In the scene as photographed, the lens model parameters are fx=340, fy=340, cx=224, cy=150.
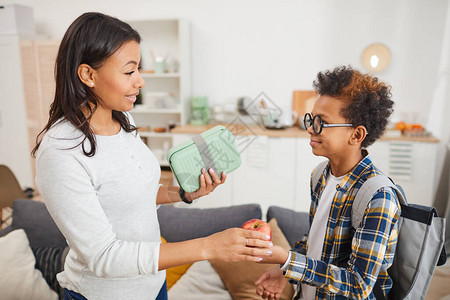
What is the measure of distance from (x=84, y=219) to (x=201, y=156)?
1.23 ft

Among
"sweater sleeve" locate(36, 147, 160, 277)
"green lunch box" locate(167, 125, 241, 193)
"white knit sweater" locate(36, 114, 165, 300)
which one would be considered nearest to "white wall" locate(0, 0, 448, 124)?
"green lunch box" locate(167, 125, 241, 193)

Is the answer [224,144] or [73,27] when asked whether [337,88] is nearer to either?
[224,144]

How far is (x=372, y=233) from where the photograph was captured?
90 cm

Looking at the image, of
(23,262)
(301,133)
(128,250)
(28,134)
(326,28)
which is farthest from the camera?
(28,134)

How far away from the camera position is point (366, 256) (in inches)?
35.5

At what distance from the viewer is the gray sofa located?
5.93ft

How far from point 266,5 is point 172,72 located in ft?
3.95

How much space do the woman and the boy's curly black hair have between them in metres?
0.49

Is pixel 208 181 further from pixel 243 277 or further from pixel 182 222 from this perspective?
pixel 182 222

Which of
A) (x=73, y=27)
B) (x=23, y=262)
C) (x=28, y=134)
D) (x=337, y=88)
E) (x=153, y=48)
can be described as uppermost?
(x=153, y=48)

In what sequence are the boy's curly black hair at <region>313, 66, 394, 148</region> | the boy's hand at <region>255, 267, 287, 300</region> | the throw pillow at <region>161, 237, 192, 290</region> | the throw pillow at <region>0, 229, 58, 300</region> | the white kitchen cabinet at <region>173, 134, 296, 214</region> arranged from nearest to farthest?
the boy's curly black hair at <region>313, 66, 394, 148</region>, the boy's hand at <region>255, 267, 287, 300</region>, the throw pillow at <region>0, 229, 58, 300</region>, the throw pillow at <region>161, 237, 192, 290</region>, the white kitchen cabinet at <region>173, 134, 296, 214</region>

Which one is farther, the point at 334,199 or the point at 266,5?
the point at 266,5

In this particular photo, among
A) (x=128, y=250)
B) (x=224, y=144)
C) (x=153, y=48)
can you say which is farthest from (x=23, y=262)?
(x=153, y=48)

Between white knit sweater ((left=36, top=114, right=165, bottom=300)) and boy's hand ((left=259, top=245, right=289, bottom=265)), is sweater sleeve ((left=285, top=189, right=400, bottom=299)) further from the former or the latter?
white knit sweater ((left=36, top=114, right=165, bottom=300))
